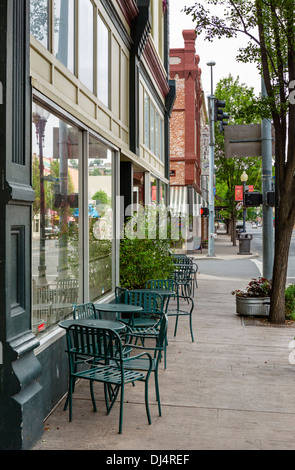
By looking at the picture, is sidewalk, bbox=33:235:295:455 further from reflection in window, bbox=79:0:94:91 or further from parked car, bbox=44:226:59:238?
reflection in window, bbox=79:0:94:91

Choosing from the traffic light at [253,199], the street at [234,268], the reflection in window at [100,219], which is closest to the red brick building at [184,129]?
the street at [234,268]

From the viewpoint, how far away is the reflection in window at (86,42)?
7071 mm

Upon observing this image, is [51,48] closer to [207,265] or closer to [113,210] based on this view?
[113,210]

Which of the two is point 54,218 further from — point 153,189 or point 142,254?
point 153,189

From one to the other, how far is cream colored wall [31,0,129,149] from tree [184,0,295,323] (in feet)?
5.52

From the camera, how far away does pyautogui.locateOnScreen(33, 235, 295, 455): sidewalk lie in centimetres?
448

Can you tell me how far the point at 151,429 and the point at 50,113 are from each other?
3514 mm

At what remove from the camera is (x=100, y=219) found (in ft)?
27.4

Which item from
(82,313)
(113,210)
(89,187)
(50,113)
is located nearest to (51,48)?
(50,113)

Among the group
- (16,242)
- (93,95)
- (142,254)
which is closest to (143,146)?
(142,254)

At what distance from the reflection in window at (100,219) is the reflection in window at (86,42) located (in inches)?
35.7

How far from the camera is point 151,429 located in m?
4.75

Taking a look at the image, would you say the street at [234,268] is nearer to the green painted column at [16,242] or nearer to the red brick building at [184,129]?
the red brick building at [184,129]
